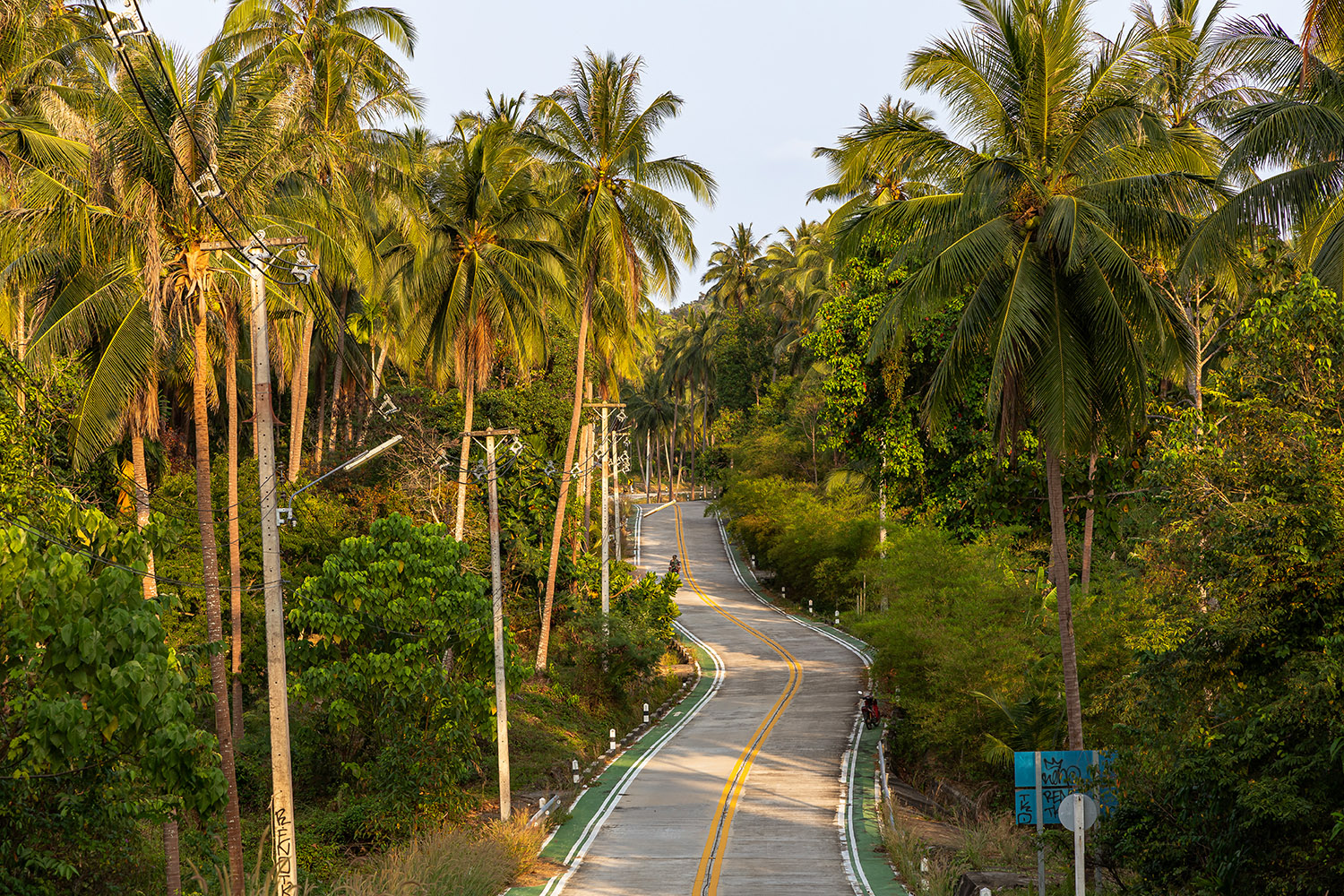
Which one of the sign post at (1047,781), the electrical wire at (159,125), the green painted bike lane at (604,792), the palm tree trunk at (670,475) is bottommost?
the green painted bike lane at (604,792)

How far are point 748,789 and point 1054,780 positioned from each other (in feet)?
39.6

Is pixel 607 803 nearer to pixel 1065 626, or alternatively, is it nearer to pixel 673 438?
pixel 1065 626

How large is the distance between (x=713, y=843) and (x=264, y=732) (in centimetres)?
1260

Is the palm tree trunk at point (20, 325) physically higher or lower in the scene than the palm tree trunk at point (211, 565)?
higher

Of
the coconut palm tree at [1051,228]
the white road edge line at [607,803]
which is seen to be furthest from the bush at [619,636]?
the coconut palm tree at [1051,228]

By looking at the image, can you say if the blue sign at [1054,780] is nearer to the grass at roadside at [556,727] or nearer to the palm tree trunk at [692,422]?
the grass at roadside at [556,727]

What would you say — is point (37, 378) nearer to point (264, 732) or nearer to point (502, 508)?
point (264, 732)

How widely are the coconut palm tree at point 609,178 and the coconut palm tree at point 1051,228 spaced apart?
15.2m

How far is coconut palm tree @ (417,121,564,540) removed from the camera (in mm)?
32719

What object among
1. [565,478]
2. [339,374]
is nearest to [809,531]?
[565,478]

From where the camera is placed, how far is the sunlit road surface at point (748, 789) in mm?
19359

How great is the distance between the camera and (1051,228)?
1659 cm

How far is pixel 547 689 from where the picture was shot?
115 ft

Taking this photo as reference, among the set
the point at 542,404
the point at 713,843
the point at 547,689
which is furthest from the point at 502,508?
the point at 713,843
